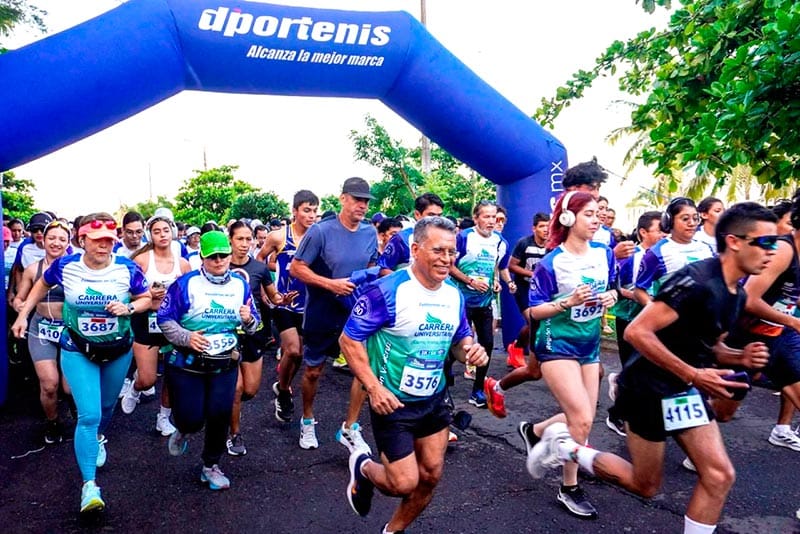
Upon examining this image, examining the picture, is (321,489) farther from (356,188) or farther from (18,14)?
(18,14)

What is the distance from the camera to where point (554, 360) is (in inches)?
162

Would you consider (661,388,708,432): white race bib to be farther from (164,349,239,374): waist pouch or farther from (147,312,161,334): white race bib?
(147,312,161,334): white race bib

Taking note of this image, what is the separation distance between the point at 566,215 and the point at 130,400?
465 cm

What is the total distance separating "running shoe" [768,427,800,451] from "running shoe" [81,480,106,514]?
5.07m

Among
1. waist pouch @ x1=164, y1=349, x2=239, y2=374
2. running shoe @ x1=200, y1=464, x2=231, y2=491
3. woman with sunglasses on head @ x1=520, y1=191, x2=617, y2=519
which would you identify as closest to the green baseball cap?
waist pouch @ x1=164, y1=349, x2=239, y2=374

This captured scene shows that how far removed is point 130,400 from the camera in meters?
6.29

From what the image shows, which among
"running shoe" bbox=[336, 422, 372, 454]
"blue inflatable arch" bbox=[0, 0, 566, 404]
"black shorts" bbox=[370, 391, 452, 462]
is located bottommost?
"running shoe" bbox=[336, 422, 372, 454]

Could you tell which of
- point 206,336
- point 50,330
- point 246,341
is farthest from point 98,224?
point 50,330

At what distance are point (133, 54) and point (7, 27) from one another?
439 cm

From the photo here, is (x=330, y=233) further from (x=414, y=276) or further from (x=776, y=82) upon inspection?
(x=776, y=82)

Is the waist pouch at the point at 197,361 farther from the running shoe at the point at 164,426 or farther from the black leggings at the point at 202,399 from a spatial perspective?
the running shoe at the point at 164,426

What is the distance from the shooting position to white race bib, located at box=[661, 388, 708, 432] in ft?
9.73

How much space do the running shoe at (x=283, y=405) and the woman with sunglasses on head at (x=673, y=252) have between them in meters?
3.18

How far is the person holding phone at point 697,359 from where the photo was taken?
2896 mm
